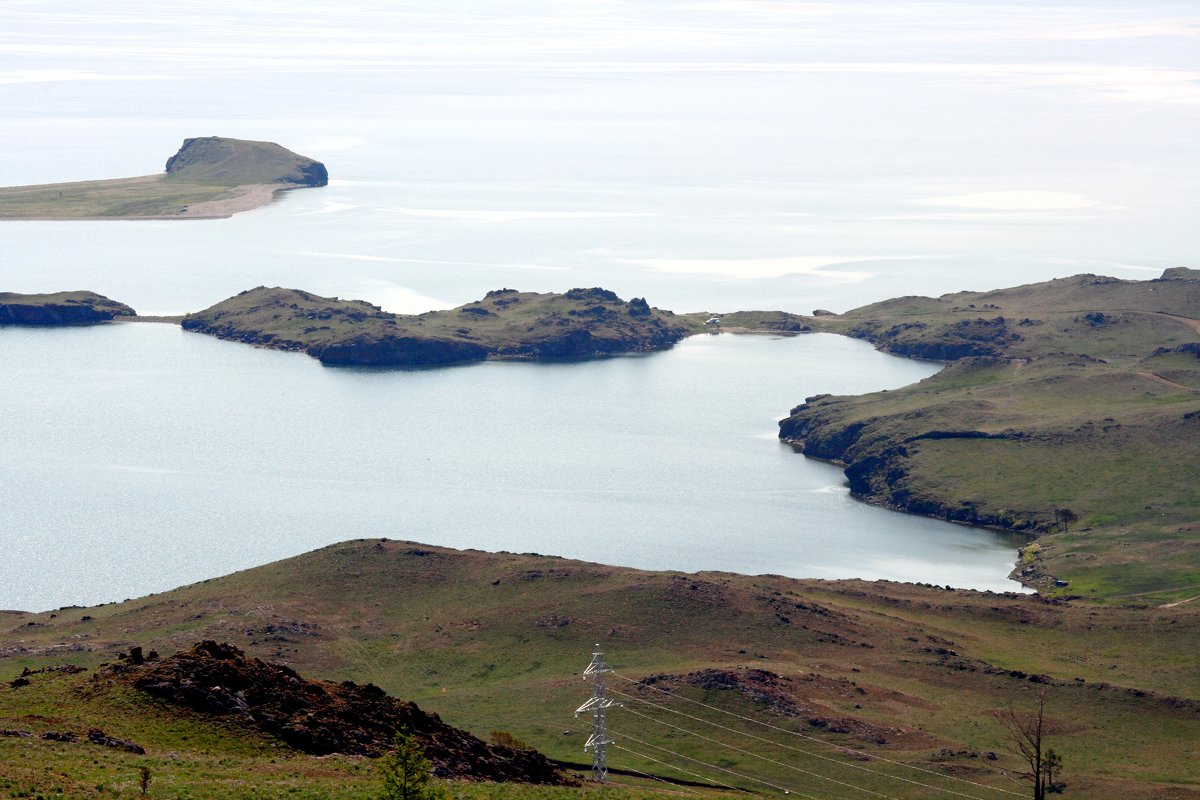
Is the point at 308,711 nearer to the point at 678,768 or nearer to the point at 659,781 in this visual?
the point at 659,781

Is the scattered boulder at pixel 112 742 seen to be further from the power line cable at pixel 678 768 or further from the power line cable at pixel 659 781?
the power line cable at pixel 678 768

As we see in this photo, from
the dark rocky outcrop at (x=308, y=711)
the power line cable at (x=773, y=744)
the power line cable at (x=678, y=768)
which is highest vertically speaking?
the dark rocky outcrop at (x=308, y=711)

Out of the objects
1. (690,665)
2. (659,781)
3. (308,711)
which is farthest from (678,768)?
(308,711)

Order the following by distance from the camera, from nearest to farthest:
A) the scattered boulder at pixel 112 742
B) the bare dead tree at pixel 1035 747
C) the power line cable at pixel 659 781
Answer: the scattered boulder at pixel 112 742, the power line cable at pixel 659 781, the bare dead tree at pixel 1035 747

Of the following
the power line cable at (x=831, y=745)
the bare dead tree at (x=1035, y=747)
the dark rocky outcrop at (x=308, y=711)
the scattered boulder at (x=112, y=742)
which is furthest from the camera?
the power line cable at (x=831, y=745)

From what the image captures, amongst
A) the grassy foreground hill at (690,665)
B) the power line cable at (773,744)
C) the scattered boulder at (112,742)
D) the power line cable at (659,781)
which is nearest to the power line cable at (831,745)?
the grassy foreground hill at (690,665)
